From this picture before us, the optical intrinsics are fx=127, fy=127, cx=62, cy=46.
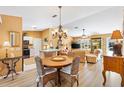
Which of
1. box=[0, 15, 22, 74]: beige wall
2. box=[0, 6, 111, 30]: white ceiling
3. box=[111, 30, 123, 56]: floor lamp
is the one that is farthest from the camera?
box=[0, 15, 22, 74]: beige wall

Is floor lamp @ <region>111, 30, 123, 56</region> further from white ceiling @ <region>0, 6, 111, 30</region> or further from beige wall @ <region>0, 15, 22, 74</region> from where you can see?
beige wall @ <region>0, 15, 22, 74</region>

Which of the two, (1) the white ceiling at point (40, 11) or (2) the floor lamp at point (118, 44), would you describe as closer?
(2) the floor lamp at point (118, 44)

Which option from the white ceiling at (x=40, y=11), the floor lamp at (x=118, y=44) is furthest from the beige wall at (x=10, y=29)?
the floor lamp at (x=118, y=44)

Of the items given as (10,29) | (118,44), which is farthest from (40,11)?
(118,44)

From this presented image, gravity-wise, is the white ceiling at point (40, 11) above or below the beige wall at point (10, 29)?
above

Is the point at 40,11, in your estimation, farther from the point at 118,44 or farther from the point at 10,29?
the point at 118,44

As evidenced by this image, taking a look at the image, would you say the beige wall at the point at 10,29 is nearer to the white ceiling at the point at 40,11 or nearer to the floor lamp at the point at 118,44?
the white ceiling at the point at 40,11

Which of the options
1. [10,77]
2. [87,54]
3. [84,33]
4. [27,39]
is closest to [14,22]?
[10,77]

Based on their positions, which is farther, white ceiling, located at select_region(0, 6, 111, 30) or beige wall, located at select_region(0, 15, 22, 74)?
beige wall, located at select_region(0, 15, 22, 74)

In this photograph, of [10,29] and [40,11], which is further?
[10,29]

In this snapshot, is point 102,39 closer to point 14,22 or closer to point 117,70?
point 117,70

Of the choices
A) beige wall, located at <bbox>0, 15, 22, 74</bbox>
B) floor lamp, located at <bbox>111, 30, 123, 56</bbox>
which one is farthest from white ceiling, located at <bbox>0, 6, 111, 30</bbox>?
floor lamp, located at <bbox>111, 30, 123, 56</bbox>

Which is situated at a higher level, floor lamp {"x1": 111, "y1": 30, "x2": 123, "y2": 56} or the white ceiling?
the white ceiling
